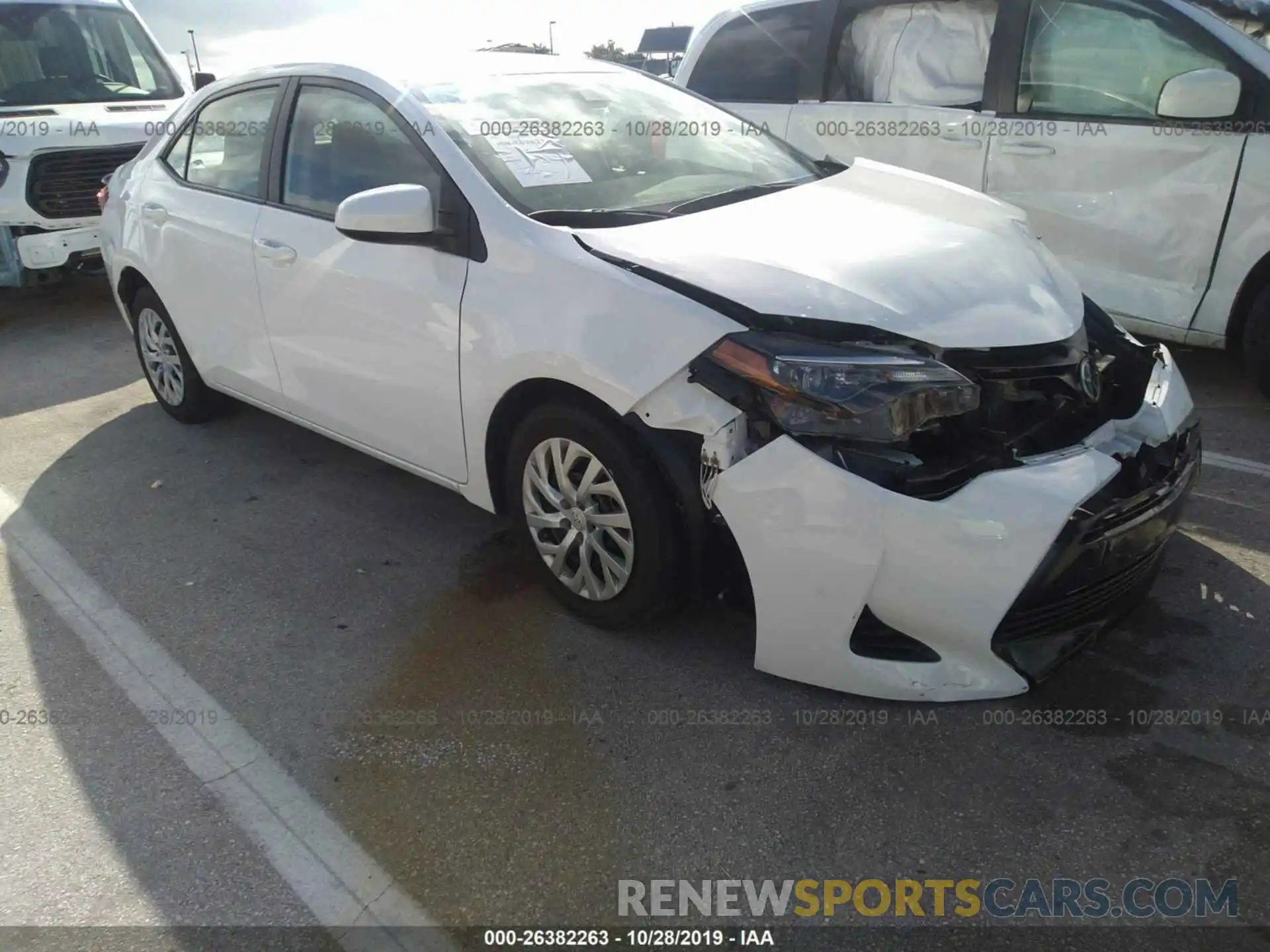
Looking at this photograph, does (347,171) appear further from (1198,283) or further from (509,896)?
(1198,283)

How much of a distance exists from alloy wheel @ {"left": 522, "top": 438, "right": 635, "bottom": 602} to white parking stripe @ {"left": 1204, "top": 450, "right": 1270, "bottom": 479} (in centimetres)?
258

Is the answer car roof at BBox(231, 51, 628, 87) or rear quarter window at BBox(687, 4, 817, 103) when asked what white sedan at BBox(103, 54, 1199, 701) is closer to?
car roof at BBox(231, 51, 628, 87)

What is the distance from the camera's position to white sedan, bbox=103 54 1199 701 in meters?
2.41

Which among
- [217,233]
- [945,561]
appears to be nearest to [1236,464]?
[945,561]

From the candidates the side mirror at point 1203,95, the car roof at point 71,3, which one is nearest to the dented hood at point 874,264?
the side mirror at point 1203,95

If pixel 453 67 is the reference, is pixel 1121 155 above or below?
below

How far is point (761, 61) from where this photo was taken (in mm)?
5984

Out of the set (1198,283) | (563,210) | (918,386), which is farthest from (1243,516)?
(563,210)

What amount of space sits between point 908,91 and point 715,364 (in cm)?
373

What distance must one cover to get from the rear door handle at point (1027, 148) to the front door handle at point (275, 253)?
3507 millimetres

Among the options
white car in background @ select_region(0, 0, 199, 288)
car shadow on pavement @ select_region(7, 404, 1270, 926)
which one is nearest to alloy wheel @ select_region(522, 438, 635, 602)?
car shadow on pavement @ select_region(7, 404, 1270, 926)

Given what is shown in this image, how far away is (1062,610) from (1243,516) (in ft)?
5.10

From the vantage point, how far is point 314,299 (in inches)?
143

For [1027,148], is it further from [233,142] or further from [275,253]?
[233,142]
